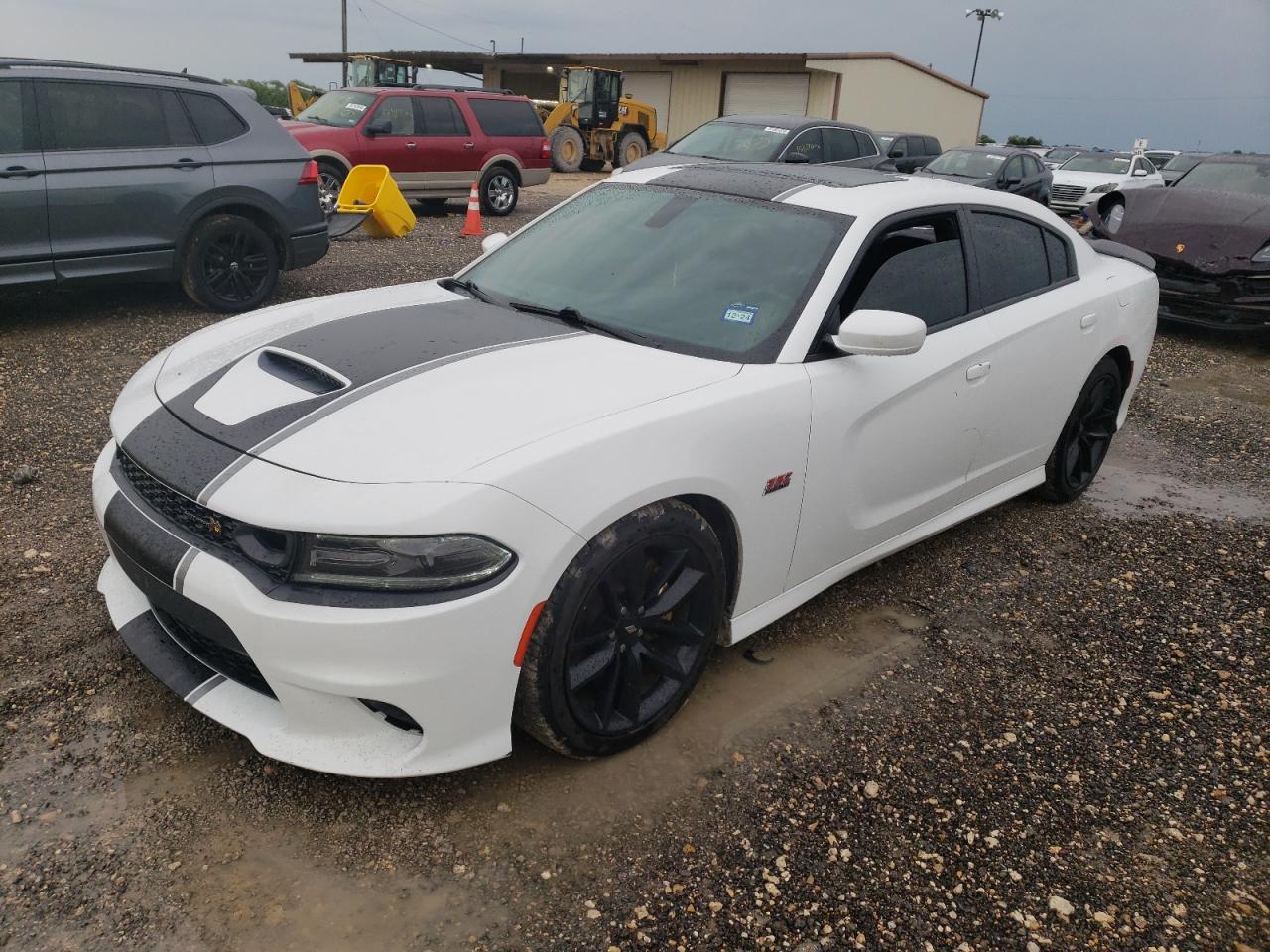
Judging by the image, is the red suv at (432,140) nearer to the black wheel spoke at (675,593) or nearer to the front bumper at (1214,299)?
the front bumper at (1214,299)

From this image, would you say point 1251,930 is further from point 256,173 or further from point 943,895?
point 256,173

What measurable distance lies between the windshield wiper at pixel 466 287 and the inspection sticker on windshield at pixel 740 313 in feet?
2.93

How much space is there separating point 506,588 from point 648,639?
0.64 meters

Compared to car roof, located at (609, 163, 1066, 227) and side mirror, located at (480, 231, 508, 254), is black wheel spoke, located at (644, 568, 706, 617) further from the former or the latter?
side mirror, located at (480, 231, 508, 254)

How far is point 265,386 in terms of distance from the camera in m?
2.71

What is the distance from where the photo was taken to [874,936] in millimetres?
2248

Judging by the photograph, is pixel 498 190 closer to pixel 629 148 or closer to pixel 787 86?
pixel 629 148

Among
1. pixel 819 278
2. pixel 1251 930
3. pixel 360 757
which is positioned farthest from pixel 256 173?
pixel 1251 930

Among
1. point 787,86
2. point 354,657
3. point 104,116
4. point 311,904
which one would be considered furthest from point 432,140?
point 787,86

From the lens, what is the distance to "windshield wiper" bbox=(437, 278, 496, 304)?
351cm

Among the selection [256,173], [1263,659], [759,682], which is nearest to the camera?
[759,682]

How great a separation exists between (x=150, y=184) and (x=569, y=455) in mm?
5686

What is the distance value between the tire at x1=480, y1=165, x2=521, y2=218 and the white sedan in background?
10.9 meters

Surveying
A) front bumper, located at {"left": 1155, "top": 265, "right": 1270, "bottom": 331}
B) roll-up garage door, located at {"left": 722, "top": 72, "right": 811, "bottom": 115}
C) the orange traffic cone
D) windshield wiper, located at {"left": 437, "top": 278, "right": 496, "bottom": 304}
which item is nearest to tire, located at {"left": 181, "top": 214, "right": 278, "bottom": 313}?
windshield wiper, located at {"left": 437, "top": 278, "right": 496, "bottom": 304}
